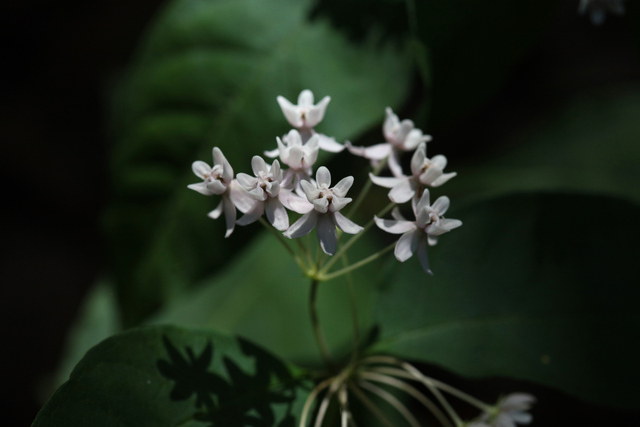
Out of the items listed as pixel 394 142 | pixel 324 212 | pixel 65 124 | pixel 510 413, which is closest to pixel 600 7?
pixel 394 142

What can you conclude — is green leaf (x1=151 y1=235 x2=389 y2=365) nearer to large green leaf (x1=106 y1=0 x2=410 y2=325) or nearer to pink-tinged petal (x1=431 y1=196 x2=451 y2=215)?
large green leaf (x1=106 y1=0 x2=410 y2=325)

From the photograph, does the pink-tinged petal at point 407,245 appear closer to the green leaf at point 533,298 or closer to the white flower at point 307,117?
the white flower at point 307,117

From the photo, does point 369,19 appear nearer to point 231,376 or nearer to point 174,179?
point 174,179

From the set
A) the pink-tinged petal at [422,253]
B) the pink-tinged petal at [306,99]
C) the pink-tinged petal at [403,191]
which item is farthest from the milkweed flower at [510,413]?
the pink-tinged petal at [306,99]

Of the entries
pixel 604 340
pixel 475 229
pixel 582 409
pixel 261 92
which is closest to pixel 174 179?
pixel 261 92

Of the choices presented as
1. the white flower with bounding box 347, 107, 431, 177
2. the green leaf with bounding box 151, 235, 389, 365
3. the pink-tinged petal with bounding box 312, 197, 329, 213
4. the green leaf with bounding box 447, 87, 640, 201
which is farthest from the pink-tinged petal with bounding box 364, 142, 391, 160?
the green leaf with bounding box 447, 87, 640, 201

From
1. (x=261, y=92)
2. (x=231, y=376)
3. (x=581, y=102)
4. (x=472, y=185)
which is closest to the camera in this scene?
(x=231, y=376)
